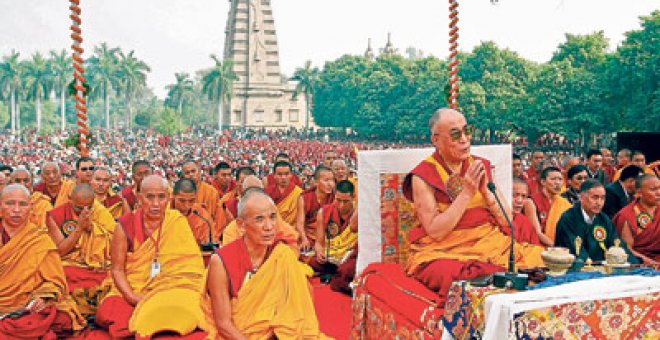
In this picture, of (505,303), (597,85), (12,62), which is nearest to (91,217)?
(505,303)

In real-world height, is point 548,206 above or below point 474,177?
below

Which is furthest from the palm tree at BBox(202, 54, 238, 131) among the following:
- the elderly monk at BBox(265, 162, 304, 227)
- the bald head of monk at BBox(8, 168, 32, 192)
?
the bald head of monk at BBox(8, 168, 32, 192)

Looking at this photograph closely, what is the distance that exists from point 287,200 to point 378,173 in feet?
15.3

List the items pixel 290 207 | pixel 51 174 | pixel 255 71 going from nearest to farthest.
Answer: pixel 51 174 < pixel 290 207 < pixel 255 71

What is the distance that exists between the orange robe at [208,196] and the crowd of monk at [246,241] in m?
0.02

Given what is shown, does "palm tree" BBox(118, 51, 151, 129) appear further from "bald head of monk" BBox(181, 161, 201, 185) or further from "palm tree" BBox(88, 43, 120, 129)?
"bald head of monk" BBox(181, 161, 201, 185)

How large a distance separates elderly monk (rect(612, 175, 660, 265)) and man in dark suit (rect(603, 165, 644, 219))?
6.14 feet

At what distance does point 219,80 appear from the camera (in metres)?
60.6

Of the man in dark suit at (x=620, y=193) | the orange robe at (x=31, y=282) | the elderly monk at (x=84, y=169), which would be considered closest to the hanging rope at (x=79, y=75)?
the elderly monk at (x=84, y=169)

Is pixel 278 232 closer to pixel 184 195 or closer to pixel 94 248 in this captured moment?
pixel 184 195

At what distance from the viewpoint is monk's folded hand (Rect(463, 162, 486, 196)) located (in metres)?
4.56

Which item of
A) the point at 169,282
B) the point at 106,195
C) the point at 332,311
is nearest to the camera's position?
the point at 169,282

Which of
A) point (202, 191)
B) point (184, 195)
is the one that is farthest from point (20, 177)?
point (184, 195)

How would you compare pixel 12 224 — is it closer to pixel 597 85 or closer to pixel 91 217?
pixel 91 217
